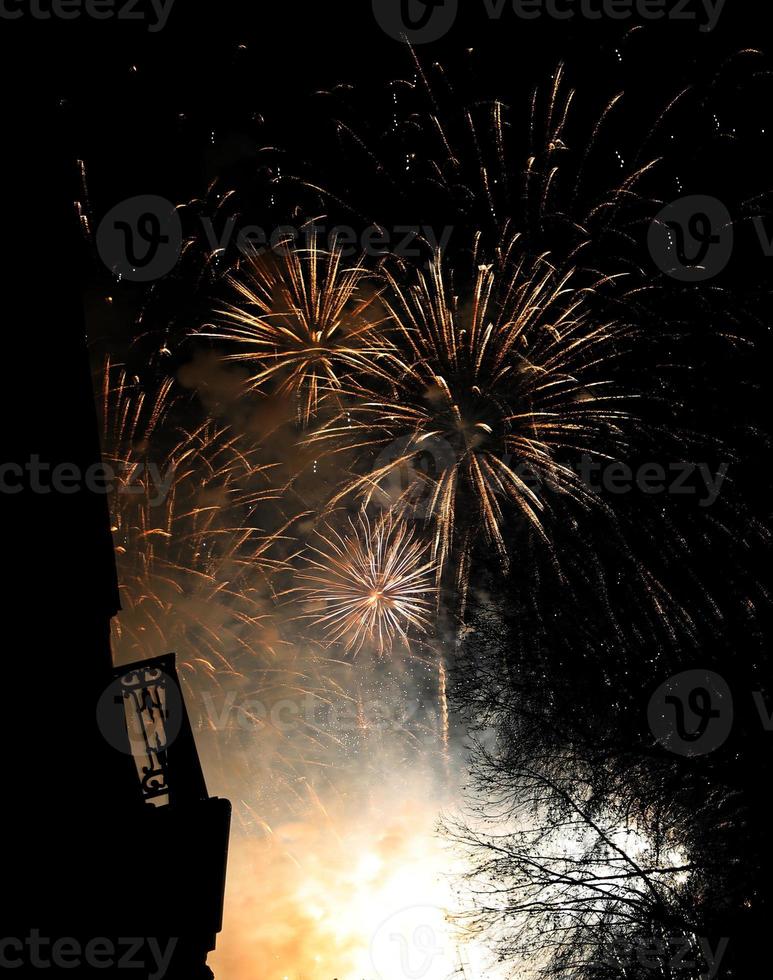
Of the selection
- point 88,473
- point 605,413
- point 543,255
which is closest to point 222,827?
point 88,473

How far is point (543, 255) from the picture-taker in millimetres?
11430

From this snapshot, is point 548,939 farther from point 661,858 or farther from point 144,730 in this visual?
point 144,730

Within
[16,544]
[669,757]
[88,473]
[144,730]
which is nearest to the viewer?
[16,544]

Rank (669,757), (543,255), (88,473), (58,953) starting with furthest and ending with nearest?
(543,255) < (669,757) < (88,473) < (58,953)

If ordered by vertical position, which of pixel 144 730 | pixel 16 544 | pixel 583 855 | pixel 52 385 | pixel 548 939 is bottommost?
pixel 548 939

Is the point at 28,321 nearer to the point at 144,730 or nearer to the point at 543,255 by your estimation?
the point at 144,730

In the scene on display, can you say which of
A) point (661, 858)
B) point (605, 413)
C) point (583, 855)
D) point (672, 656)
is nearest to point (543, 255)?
point (605, 413)

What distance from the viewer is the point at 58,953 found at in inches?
200

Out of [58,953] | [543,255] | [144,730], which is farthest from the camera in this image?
[543,255]

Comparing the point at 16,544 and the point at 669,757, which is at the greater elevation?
the point at 16,544

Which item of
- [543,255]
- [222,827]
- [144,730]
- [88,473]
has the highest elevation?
[543,255]

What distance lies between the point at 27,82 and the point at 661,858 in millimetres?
15015

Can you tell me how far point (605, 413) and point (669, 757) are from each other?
17.7ft

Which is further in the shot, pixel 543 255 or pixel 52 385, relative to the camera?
pixel 543 255
